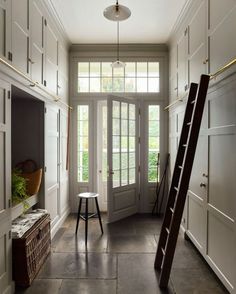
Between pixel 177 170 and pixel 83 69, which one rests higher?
pixel 83 69

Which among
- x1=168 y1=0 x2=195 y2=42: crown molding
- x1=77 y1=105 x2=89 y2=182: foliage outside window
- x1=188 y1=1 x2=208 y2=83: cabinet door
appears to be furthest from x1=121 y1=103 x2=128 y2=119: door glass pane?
x1=188 y1=1 x2=208 y2=83: cabinet door

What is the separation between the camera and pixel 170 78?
527 cm

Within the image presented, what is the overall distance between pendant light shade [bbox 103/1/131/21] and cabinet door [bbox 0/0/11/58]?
111 centimetres

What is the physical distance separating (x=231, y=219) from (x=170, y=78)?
3.42 meters

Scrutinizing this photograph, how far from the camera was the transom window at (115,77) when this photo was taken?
5.53 m

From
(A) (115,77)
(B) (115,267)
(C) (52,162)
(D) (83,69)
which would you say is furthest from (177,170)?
(D) (83,69)

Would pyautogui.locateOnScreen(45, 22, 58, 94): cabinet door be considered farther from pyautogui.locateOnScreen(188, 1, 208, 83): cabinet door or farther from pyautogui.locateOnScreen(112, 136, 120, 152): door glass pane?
pyautogui.locateOnScreen(188, 1, 208, 83): cabinet door

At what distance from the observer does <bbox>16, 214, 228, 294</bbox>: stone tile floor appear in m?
2.75

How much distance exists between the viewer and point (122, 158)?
5.15 meters

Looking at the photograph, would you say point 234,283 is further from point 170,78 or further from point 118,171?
point 170,78

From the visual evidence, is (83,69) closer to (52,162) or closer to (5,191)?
(52,162)

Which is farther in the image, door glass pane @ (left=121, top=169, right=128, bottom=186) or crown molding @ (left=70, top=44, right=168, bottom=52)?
crown molding @ (left=70, top=44, right=168, bottom=52)

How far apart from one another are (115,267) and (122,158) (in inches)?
89.8

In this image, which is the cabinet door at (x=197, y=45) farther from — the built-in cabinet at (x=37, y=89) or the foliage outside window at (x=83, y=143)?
the foliage outside window at (x=83, y=143)
